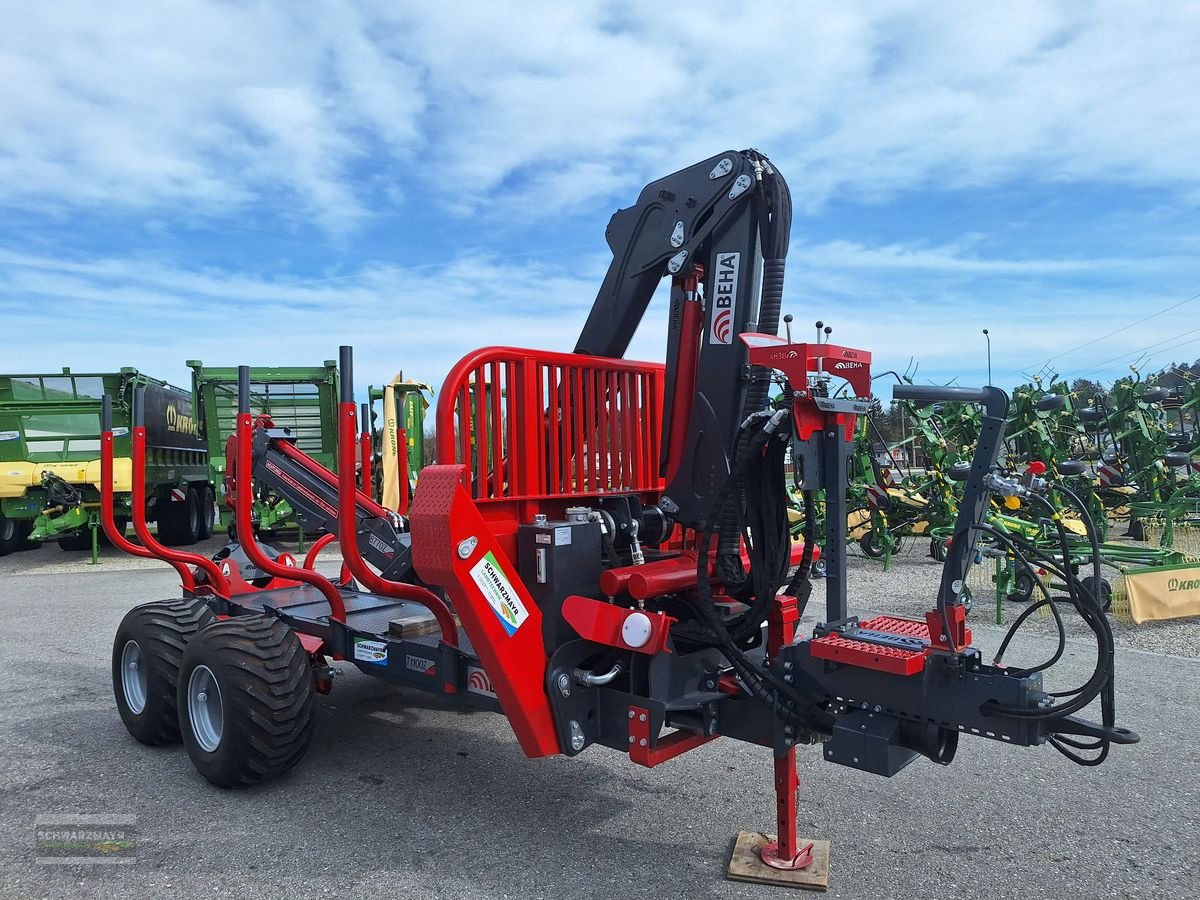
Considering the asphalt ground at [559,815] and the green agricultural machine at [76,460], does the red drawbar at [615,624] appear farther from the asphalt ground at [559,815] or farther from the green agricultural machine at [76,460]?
the green agricultural machine at [76,460]

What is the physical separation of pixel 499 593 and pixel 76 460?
1269cm

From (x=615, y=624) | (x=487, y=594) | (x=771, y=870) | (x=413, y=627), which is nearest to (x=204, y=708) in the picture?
(x=413, y=627)

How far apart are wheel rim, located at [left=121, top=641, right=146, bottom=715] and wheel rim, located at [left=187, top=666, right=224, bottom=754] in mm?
769

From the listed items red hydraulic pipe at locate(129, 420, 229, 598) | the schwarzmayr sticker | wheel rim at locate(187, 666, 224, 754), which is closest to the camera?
the schwarzmayr sticker

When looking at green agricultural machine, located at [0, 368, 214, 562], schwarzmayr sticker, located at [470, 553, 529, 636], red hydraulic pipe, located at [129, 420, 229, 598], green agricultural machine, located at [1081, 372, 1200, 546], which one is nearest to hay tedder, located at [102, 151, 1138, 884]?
schwarzmayr sticker, located at [470, 553, 529, 636]

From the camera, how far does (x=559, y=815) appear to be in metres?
4.11

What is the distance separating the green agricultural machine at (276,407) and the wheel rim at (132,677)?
8.06 m

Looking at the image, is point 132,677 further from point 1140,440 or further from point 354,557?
point 1140,440

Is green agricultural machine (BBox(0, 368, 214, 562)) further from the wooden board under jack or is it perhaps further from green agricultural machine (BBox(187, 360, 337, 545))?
the wooden board under jack

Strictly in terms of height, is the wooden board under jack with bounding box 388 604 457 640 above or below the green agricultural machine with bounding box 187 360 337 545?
below

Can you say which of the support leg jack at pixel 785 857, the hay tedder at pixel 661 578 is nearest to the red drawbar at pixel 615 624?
the hay tedder at pixel 661 578

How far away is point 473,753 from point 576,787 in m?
0.80

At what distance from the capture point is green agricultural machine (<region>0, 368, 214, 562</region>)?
13.1 metres

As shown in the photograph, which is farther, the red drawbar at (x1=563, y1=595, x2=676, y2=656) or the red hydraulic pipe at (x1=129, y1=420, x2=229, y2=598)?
the red hydraulic pipe at (x1=129, y1=420, x2=229, y2=598)
